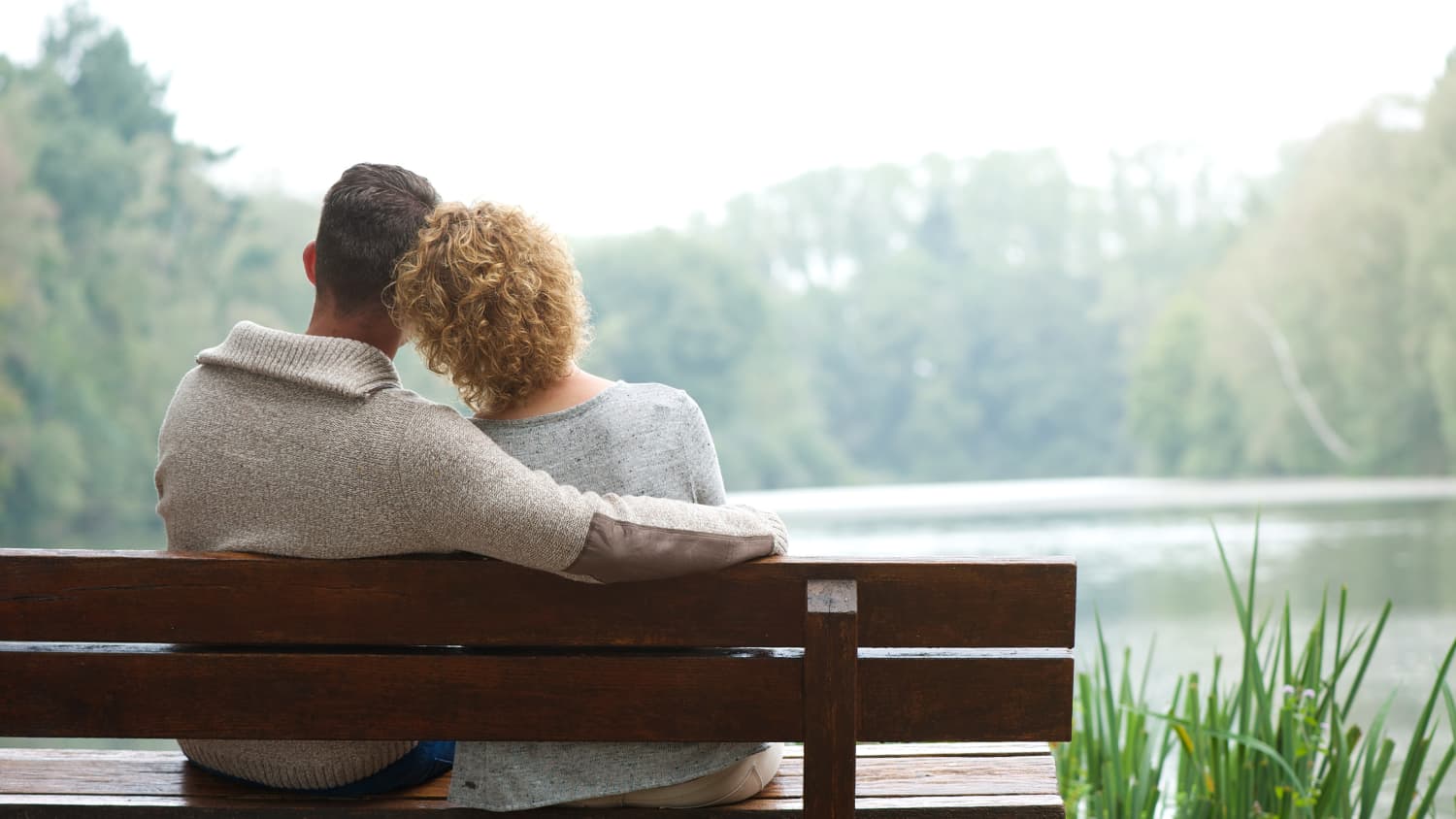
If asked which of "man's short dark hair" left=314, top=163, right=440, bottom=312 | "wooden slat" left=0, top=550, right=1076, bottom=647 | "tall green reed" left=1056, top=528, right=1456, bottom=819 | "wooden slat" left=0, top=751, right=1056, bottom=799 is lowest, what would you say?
"tall green reed" left=1056, top=528, right=1456, bottom=819

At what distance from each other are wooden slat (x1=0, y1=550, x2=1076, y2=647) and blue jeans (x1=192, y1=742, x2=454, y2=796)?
0.23 meters

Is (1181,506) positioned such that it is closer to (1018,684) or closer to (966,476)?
(966,476)

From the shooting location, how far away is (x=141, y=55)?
20.2 meters

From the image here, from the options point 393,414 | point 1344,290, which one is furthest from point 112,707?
point 1344,290

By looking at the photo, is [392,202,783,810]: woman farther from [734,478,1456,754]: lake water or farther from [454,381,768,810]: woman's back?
[734,478,1456,754]: lake water

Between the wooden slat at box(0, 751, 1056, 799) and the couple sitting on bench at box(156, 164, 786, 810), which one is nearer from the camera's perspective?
the couple sitting on bench at box(156, 164, 786, 810)

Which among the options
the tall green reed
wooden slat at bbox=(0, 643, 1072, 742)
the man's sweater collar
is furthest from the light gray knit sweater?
the tall green reed

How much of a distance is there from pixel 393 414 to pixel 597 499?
8.3 inches

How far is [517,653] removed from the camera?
1251mm

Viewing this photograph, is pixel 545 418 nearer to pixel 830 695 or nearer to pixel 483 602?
pixel 483 602

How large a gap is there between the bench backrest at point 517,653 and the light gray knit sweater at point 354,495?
0.14 ft

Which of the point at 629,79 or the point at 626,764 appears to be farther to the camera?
the point at 629,79

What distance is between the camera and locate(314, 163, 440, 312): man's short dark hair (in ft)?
4.58

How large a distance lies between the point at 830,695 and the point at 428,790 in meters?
0.48
